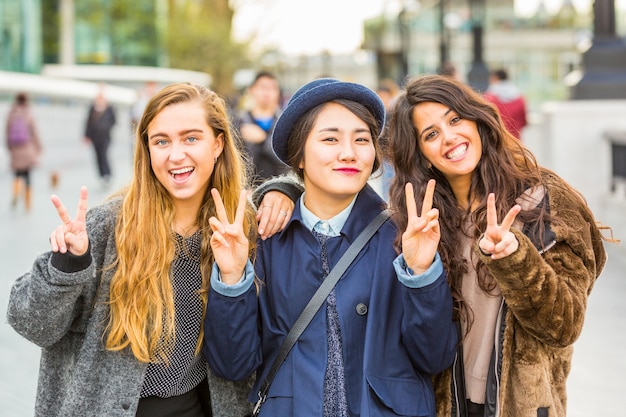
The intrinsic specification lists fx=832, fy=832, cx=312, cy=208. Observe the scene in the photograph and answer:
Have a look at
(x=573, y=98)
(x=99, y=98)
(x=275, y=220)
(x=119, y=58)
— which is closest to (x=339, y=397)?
(x=275, y=220)

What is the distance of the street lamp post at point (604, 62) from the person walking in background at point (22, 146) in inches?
344

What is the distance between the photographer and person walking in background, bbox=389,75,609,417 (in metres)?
2.57

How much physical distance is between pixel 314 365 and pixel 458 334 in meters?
0.52

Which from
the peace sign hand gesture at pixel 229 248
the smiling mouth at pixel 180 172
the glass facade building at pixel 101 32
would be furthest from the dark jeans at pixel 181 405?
the glass facade building at pixel 101 32

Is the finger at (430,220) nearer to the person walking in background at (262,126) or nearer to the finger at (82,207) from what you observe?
the finger at (82,207)

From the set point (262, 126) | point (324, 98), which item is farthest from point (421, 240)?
point (262, 126)

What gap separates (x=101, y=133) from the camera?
18.1 metres

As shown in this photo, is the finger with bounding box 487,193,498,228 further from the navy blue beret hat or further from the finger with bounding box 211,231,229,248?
the finger with bounding box 211,231,229,248

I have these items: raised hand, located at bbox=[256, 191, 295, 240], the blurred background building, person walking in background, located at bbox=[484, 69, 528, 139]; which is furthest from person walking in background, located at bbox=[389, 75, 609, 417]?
person walking in background, located at bbox=[484, 69, 528, 139]

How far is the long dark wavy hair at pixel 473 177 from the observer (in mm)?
2834

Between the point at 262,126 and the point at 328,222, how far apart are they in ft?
17.3

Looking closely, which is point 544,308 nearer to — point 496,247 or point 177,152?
point 496,247

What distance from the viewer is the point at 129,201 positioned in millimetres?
2885

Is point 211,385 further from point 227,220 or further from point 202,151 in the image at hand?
point 202,151
